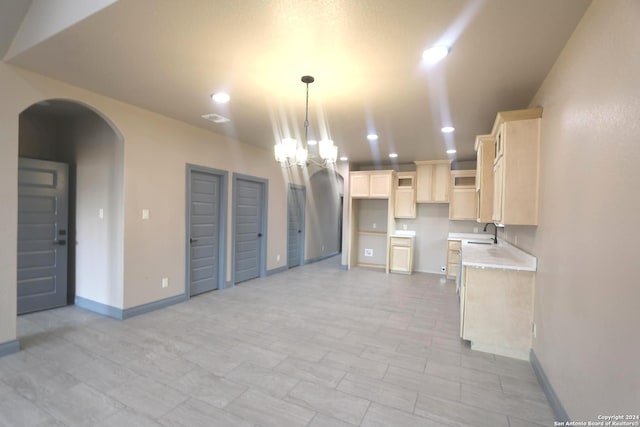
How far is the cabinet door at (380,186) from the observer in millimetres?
6660

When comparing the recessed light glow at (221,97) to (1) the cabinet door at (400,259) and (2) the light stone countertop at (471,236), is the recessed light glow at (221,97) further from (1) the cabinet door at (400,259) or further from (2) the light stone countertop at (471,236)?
(2) the light stone countertop at (471,236)

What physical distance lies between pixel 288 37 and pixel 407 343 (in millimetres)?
3050

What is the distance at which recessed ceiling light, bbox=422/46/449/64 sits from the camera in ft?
7.31

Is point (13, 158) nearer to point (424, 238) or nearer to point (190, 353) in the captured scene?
point (190, 353)

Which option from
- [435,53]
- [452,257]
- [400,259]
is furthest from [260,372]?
[452,257]

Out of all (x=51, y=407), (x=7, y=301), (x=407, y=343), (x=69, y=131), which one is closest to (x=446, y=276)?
(x=407, y=343)

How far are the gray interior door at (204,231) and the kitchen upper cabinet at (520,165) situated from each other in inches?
160

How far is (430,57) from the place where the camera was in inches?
93.0

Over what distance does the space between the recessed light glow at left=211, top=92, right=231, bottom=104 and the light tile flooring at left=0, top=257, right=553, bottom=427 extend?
2.63 metres

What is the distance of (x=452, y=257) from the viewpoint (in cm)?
618

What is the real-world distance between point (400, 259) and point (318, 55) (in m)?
5.20

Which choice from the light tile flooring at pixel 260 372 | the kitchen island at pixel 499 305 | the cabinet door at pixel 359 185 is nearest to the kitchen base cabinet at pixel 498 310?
the kitchen island at pixel 499 305

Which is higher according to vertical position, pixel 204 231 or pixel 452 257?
pixel 204 231

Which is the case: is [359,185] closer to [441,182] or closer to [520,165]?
[441,182]
